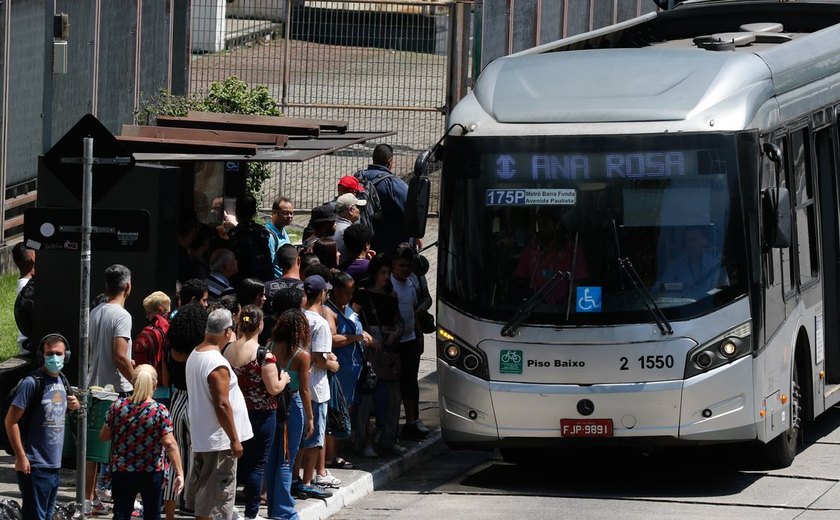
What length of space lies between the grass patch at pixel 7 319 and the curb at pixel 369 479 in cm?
400

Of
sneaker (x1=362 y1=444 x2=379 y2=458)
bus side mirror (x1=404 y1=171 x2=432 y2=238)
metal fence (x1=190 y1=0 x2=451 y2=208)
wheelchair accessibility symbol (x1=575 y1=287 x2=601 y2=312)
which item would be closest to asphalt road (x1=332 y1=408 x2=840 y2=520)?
sneaker (x1=362 y1=444 x2=379 y2=458)

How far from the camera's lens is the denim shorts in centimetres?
1149

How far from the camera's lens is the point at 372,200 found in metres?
16.2

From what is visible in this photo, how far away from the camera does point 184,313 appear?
10320mm

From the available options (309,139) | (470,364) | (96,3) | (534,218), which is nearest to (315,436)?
(470,364)

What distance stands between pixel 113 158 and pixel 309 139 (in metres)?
5.11

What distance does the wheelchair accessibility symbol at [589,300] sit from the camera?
38.5ft

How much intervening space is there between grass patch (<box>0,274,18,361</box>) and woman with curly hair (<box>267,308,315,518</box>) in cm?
460

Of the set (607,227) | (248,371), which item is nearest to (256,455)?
(248,371)

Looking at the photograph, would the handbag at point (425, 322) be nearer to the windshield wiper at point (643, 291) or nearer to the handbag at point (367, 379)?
the handbag at point (367, 379)

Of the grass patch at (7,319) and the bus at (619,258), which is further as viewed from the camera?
the grass patch at (7,319)

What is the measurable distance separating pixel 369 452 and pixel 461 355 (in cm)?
144

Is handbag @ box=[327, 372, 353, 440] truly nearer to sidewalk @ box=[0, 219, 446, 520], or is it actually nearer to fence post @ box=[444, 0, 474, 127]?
sidewalk @ box=[0, 219, 446, 520]

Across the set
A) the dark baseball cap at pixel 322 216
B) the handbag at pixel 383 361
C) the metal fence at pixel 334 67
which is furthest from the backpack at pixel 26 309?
the metal fence at pixel 334 67
